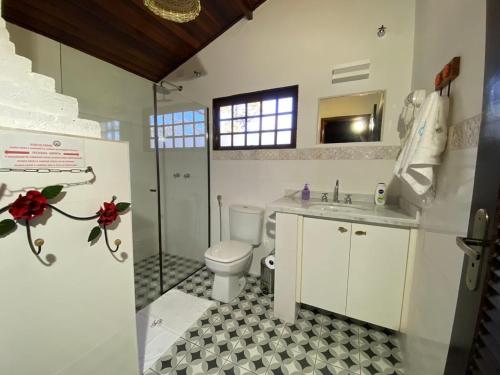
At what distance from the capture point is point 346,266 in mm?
1419

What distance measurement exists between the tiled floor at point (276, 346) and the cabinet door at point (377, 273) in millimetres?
200

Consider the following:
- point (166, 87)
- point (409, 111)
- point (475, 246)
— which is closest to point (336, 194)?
point (409, 111)

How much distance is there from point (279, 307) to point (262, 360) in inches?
15.3

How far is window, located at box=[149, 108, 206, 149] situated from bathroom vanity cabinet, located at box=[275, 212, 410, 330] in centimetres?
137

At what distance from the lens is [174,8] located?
3.96 ft

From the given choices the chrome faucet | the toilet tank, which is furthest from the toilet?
the chrome faucet

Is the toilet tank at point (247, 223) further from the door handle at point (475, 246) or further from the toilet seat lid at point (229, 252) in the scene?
the door handle at point (475, 246)

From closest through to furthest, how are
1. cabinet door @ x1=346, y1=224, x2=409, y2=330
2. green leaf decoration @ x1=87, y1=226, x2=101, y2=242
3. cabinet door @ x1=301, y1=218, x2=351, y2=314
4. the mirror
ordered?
green leaf decoration @ x1=87, y1=226, x2=101, y2=242, cabinet door @ x1=346, y1=224, x2=409, y2=330, cabinet door @ x1=301, y1=218, x2=351, y2=314, the mirror

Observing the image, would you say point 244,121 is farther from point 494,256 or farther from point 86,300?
point 494,256

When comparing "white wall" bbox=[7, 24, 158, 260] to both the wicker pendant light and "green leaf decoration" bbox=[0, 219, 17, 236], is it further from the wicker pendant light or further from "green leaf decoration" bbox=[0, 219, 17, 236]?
"green leaf decoration" bbox=[0, 219, 17, 236]

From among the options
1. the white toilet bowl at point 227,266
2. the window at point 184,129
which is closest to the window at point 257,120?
the window at point 184,129

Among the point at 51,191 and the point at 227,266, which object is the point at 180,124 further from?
the point at 51,191

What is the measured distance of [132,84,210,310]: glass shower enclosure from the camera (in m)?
2.10

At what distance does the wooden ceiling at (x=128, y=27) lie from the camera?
4.79 ft
